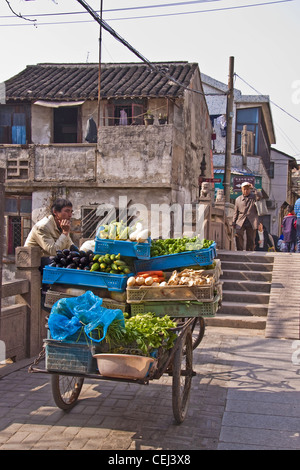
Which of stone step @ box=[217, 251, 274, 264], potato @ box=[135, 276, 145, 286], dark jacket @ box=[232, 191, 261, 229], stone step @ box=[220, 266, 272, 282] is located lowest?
stone step @ box=[220, 266, 272, 282]

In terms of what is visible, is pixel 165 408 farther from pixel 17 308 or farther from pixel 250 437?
pixel 17 308

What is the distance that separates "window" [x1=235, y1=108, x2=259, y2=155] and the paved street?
84.1 feet

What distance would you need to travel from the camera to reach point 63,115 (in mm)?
20844

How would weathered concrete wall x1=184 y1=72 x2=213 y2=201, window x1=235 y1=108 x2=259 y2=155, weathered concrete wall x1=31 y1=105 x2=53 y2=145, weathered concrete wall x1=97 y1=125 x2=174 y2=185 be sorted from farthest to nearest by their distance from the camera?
window x1=235 y1=108 x2=259 y2=155
weathered concrete wall x1=184 y1=72 x2=213 y2=201
weathered concrete wall x1=31 y1=105 x2=53 y2=145
weathered concrete wall x1=97 y1=125 x2=174 y2=185

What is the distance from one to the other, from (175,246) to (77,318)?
200 centimetres

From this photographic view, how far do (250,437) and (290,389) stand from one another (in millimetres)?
1594

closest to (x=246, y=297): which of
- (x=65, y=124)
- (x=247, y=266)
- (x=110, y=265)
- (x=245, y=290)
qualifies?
(x=245, y=290)

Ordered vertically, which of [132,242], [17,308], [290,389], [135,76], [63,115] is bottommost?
[290,389]

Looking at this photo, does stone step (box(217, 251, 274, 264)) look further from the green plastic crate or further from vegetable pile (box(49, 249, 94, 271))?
the green plastic crate

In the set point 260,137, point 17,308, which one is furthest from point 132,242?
point 260,137

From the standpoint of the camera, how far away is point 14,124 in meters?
20.5

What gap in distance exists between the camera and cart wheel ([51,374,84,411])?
4.72m

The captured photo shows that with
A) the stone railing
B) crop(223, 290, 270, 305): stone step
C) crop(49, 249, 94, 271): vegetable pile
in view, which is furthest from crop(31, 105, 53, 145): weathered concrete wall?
crop(49, 249, 94, 271): vegetable pile

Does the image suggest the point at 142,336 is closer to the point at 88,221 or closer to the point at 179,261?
the point at 179,261
